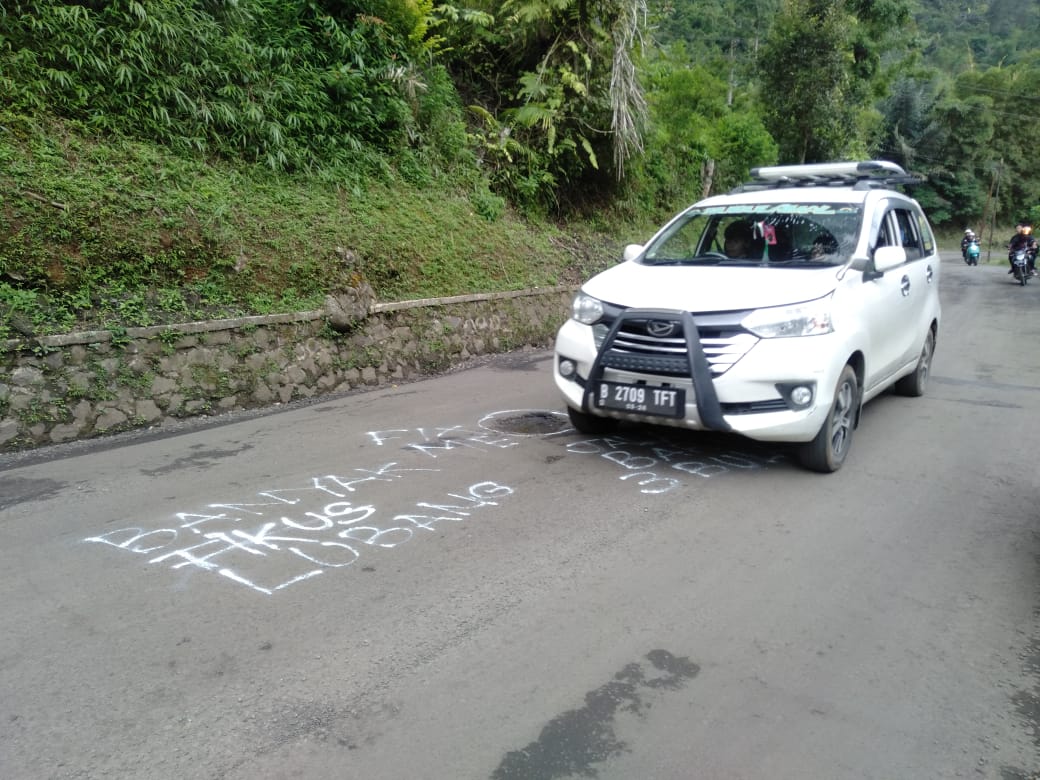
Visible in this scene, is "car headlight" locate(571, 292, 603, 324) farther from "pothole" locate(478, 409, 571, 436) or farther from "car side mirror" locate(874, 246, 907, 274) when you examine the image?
"car side mirror" locate(874, 246, 907, 274)

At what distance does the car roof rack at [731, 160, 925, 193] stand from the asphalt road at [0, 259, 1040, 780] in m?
2.49

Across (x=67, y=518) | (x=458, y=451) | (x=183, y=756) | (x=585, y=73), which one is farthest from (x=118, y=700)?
(x=585, y=73)

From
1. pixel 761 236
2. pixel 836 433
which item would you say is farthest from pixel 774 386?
pixel 761 236

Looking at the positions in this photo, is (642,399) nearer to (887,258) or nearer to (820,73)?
(887,258)

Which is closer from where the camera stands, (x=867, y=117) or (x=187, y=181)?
Answer: (x=187, y=181)

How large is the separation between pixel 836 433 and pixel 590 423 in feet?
5.85

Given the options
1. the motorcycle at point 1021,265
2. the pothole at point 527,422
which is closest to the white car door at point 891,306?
the pothole at point 527,422

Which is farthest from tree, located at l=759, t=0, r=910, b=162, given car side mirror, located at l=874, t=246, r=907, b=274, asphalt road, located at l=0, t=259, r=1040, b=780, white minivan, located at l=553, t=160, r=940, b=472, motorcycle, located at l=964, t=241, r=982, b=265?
asphalt road, located at l=0, t=259, r=1040, b=780

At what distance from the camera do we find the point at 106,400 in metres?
6.80

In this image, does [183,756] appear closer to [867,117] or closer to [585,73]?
[585,73]

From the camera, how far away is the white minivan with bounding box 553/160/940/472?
521cm

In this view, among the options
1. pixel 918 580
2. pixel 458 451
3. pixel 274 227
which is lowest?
pixel 918 580

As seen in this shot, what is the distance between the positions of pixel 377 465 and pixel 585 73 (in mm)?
10752

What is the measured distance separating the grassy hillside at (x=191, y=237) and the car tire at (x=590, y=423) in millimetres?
3680
